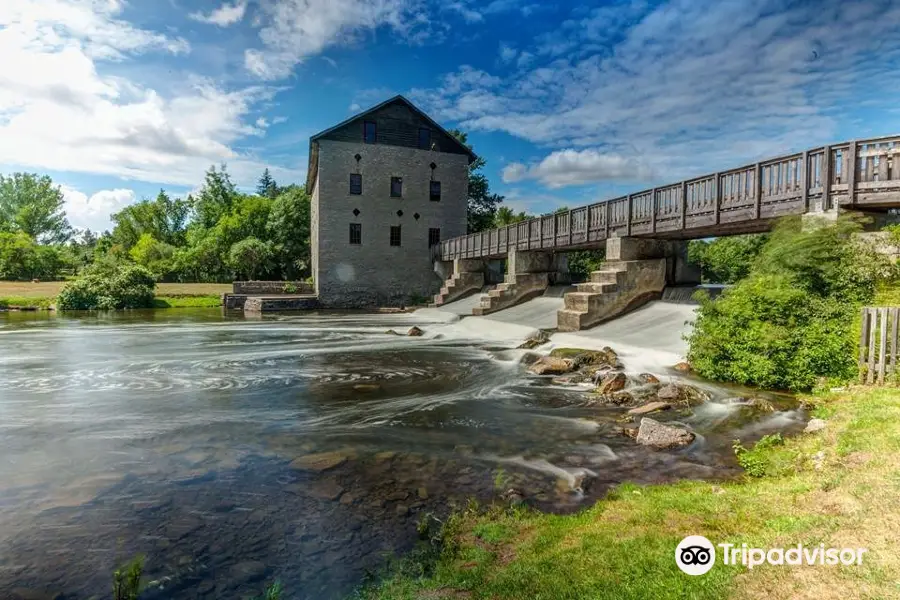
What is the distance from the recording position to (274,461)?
6320 mm

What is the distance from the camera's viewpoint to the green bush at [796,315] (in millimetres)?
8820

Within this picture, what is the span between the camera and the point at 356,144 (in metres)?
34.4

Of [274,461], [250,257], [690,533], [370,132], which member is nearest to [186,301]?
[250,257]

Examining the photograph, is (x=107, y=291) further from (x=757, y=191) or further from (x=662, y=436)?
(x=757, y=191)

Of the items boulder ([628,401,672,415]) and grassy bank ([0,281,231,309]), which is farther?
grassy bank ([0,281,231,309])

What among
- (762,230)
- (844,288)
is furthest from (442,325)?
(844,288)

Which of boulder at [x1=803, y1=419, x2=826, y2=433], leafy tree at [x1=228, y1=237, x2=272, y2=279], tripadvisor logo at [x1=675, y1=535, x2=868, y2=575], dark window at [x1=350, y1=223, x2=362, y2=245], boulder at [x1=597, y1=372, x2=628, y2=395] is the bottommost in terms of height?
boulder at [x1=597, y1=372, x2=628, y2=395]

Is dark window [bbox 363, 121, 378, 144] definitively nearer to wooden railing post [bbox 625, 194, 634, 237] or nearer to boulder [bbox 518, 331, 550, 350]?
wooden railing post [bbox 625, 194, 634, 237]

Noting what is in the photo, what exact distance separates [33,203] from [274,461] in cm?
8392

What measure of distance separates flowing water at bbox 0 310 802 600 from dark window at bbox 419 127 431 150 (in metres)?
26.7

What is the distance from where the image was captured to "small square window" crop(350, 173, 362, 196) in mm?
34594

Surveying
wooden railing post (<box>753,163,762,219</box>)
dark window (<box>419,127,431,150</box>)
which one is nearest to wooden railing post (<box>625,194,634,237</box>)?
wooden railing post (<box>753,163,762,219</box>)

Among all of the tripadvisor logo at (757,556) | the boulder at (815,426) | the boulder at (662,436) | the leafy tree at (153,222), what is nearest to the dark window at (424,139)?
the boulder at (662,436)

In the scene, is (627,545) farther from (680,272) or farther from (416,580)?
(680,272)
